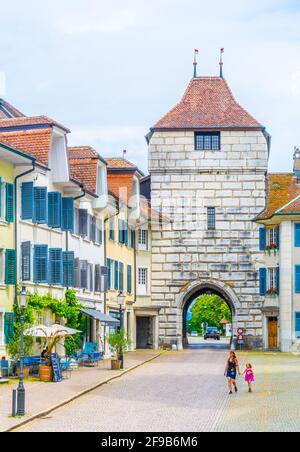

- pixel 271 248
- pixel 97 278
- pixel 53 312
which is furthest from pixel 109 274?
pixel 53 312

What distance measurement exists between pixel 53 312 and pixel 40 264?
9.39 ft

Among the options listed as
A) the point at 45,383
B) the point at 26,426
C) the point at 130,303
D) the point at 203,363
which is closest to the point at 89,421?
the point at 26,426

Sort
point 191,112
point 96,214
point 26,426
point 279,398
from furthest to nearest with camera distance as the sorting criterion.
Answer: point 191,112, point 96,214, point 279,398, point 26,426

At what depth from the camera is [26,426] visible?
24672mm

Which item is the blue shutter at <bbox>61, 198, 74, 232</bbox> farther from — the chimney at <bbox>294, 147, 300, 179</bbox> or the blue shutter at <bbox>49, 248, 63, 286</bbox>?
the chimney at <bbox>294, 147, 300, 179</bbox>

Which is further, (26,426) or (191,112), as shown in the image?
(191,112)

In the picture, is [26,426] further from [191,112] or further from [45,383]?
[191,112]

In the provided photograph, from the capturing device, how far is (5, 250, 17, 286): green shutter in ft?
133

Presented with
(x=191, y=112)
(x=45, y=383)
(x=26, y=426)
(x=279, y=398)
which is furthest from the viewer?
(x=191, y=112)

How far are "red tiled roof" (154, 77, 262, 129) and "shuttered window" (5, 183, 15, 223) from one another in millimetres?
31468

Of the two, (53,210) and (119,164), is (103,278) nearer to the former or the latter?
(119,164)

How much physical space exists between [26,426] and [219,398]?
9157mm

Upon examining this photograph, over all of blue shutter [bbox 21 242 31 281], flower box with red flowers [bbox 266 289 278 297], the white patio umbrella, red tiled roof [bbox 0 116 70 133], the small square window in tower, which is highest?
red tiled roof [bbox 0 116 70 133]

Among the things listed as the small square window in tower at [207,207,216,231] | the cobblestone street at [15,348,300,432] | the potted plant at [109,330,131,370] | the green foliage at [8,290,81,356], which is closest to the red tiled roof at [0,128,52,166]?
the green foliage at [8,290,81,356]
